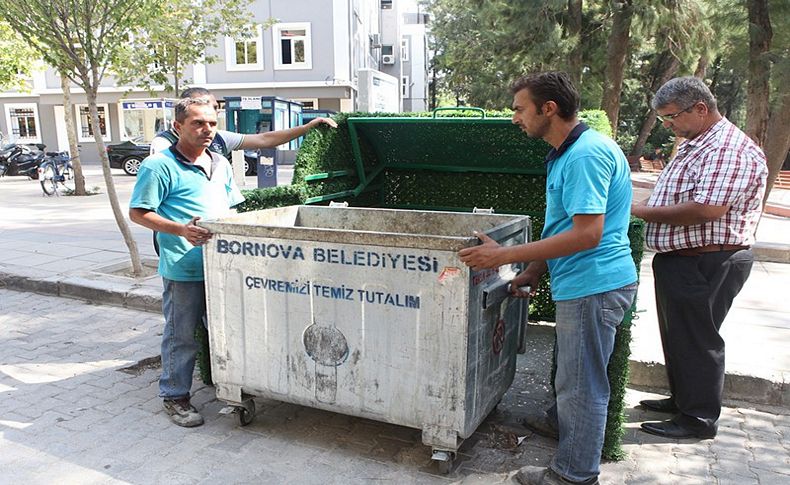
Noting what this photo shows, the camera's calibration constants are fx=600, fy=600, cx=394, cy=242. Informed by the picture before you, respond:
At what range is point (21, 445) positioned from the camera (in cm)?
327

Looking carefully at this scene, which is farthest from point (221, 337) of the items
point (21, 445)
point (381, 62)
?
point (381, 62)

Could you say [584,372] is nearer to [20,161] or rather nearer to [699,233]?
[699,233]

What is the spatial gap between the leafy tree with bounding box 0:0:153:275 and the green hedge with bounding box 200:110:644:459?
2.78 meters

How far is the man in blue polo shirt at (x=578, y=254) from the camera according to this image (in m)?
2.37

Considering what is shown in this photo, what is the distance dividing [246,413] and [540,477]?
1665 mm

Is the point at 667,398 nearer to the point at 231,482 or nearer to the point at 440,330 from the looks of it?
the point at 440,330

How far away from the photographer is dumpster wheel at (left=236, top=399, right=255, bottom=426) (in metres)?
3.41

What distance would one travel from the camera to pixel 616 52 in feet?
34.3

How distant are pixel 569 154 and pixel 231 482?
7.17 feet

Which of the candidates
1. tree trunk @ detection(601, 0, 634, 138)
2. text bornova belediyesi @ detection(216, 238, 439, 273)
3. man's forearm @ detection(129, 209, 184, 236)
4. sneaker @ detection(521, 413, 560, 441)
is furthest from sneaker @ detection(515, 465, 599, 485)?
tree trunk @ detection(601, 0, 634, 138)

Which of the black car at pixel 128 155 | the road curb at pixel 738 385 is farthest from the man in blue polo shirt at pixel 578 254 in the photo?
the black car at pixel 128 155

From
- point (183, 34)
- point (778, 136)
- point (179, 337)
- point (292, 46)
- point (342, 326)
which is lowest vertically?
point (179, 337)

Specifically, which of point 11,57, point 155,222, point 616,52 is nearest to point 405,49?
point 11,57

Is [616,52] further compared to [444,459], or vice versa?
[616,52]
